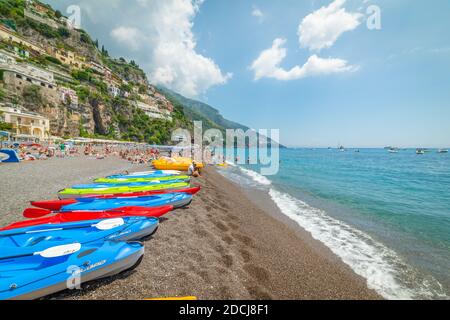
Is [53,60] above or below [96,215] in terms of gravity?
above

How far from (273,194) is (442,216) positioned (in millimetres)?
9429

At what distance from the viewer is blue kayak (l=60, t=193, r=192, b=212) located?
5.69 m

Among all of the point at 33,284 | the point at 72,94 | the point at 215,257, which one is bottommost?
the point at 215,257

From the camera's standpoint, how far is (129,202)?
6188 mm

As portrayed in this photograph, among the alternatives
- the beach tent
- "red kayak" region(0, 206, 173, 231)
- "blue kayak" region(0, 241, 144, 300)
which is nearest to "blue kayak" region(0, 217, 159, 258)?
"blue kayak" region(0, 241, 144, 300)

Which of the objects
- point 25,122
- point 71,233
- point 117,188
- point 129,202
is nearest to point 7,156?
point 117,188

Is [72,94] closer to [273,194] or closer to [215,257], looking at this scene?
[273,194]

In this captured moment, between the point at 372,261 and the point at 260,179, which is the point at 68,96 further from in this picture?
the point at 372,261

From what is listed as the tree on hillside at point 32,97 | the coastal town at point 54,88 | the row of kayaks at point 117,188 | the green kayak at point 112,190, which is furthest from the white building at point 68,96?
the green kayak at point 112,190

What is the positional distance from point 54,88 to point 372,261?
57.3 m

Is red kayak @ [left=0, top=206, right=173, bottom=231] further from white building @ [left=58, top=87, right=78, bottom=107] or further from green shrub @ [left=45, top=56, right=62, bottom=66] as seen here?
green shrub @ [left=45, top=56, right=62, bottom=66]

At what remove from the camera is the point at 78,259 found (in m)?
3.18

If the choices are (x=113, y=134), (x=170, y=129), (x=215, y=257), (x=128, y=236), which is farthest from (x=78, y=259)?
(x=170, y=129)

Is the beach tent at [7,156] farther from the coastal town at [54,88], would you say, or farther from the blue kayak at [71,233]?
the blue kayak at [71,233]
